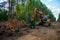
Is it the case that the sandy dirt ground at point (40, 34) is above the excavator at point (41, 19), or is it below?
below

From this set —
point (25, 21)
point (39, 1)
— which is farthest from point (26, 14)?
point (39, 1)

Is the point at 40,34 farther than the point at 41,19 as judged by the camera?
No

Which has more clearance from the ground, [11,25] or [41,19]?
[41,19]

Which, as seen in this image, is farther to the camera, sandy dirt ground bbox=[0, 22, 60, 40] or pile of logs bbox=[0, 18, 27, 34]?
pile of logs bbox=[0, 18, 27, 34]

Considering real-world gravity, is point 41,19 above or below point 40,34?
above

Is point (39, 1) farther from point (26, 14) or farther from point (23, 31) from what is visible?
point (23, 31)

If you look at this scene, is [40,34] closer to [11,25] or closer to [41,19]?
[41,19]

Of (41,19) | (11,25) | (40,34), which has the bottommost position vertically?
(40,34)

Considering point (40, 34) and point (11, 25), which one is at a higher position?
point (11, 25)

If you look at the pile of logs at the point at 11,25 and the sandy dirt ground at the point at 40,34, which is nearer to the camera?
the sandy dirt ground at the point at 40,34

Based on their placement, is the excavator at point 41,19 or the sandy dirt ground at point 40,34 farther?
the excavator at point 41,19

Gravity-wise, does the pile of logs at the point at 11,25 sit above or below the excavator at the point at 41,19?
below

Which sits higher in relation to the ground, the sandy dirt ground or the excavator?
the excavator

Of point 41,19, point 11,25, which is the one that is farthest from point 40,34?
point 11,25
